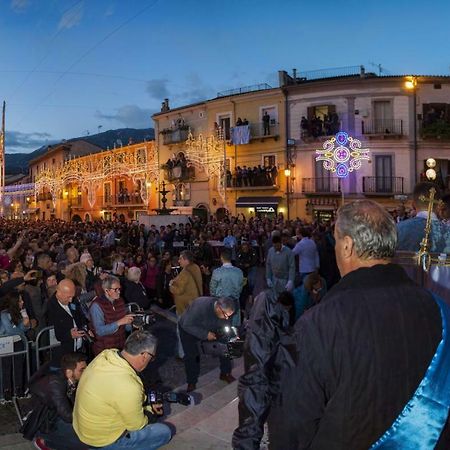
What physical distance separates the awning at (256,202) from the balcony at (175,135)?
6824 millimetres

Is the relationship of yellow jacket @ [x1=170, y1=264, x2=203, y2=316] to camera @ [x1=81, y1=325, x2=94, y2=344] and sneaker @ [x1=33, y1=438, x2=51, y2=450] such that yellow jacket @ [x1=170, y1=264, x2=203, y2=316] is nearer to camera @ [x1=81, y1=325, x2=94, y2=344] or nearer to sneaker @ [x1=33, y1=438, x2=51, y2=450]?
camera @ [x1=81, y1=325, x2=94, y2=344]

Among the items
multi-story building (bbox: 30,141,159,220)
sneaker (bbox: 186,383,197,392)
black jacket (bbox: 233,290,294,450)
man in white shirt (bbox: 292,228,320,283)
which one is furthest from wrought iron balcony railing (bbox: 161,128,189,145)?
black jacket (bbox: 233,290,294,450)

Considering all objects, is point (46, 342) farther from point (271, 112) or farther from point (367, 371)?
point (271, 112)

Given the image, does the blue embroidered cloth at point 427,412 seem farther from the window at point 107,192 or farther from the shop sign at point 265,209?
the window at point 107,192

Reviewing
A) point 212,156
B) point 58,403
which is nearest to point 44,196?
point 212,156

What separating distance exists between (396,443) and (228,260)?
5.91 m

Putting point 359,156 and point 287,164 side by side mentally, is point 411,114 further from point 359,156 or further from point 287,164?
point 287,164

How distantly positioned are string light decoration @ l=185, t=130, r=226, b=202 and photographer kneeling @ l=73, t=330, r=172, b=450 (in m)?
26.5

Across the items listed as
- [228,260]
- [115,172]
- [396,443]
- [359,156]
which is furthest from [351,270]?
[115,172]

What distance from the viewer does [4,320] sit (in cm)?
616

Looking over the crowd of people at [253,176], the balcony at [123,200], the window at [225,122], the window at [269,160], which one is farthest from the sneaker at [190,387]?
the balcony at [123,200]

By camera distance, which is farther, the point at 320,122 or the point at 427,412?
the point at 320,122

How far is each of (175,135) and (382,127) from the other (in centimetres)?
1488

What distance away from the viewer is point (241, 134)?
98.3 feet
